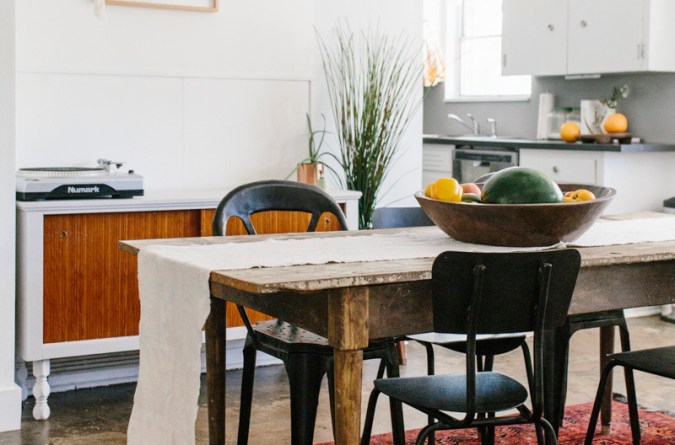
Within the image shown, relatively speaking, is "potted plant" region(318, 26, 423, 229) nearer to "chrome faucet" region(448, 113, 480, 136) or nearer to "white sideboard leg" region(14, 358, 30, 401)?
"white sideboard leg" region(14, 358, 30, 401)

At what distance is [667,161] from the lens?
5941 mm

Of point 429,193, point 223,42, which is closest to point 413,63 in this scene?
point 223,42

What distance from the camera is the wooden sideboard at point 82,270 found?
3.75 meters

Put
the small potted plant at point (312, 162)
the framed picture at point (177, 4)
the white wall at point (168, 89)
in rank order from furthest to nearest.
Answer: the small potted plant at point (312, 162) < the framed picture at point (177, 4) < the white wall at point (168, 89)

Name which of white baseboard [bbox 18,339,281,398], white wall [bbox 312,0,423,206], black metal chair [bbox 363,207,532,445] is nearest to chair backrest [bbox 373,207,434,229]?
black metal chair [bbox 363,207,532,445]

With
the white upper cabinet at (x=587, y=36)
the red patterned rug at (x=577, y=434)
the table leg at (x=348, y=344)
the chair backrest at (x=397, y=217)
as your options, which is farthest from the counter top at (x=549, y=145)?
the table leg at (x=348, y=344)

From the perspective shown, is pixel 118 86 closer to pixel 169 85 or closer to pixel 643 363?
pixel 169 85

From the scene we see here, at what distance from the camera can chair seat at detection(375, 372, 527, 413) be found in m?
2.36

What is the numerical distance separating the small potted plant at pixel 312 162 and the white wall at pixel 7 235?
4.77 feet

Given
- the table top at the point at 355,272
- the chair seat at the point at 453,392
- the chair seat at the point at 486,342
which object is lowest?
the chair seat at the point at 453,392

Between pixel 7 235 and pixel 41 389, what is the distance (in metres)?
0.60

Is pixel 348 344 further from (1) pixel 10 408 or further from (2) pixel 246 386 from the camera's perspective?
(1) pixel 10 408

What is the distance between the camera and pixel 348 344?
210cm

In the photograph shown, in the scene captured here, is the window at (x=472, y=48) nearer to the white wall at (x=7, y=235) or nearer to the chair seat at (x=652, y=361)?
the white wall at (x=7, y=235)
